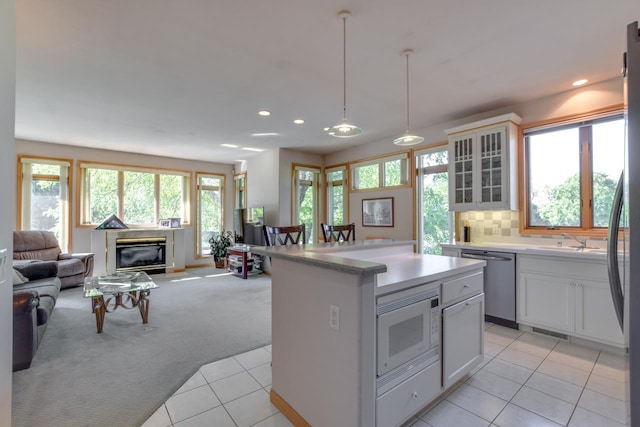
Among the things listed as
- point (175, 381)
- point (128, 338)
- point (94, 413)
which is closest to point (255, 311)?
point (128, 338)

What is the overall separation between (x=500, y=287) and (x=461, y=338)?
174 centimetres

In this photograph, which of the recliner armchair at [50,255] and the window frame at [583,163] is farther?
the recliner armchair at [50,255]

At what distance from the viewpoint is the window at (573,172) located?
325 centimetres

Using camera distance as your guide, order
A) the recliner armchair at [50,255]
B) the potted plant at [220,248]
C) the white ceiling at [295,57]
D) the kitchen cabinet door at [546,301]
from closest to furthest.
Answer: the white ceiling at [295,57] → the kitchen cabinet door at [546,301] → the recliner armchair at [50,255] → the potted plant at [220,248]

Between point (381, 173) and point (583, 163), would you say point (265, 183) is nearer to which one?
point (381, 173)

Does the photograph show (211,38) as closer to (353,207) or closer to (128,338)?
(128,338)

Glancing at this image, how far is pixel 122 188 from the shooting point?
6.60 m

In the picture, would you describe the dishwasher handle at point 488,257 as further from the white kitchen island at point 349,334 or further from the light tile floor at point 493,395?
the white kitchen island at point 349,334

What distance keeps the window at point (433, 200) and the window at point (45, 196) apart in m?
6.82

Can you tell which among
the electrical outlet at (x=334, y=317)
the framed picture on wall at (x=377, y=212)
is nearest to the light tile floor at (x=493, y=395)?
the electrical outlet at (x=334, y=317)

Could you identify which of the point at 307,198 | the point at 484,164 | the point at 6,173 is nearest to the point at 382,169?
the point at 307,198

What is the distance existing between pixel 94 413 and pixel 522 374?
3.22 m

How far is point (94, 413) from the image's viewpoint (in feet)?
6.51

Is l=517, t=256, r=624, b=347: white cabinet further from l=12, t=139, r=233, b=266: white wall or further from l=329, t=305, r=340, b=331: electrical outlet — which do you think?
l=12, t=139, r=233, b=266: white wall
